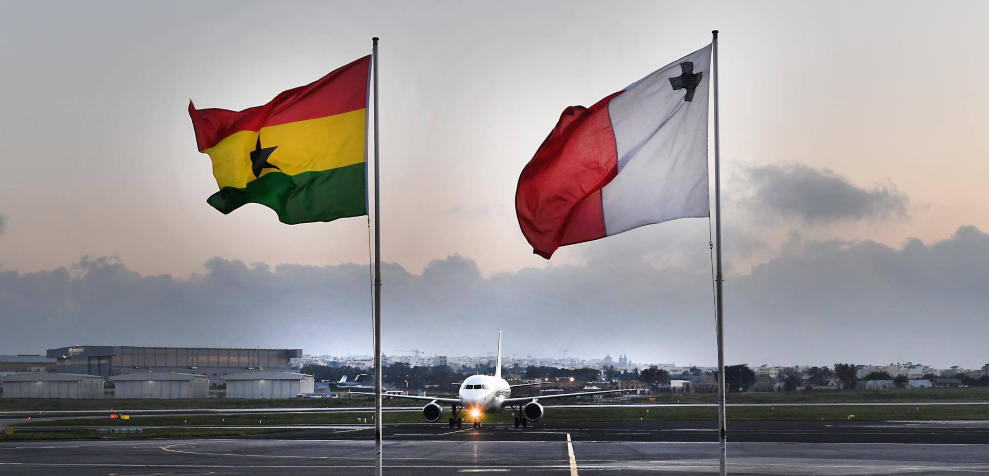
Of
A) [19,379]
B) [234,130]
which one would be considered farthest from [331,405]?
[234,130]

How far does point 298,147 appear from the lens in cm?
2114

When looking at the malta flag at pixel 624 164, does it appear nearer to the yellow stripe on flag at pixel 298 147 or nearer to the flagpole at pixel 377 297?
the flagpole at pixel 377 297

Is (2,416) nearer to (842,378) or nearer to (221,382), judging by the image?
(221,382)

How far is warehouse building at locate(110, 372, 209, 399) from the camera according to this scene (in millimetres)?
135375

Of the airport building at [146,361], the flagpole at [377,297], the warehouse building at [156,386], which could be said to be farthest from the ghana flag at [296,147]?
the airport building at [146,361]

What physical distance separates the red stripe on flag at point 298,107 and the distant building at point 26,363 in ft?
562

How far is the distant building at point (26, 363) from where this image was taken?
584 ft

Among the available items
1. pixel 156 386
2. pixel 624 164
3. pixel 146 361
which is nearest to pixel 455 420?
pixel 624 164

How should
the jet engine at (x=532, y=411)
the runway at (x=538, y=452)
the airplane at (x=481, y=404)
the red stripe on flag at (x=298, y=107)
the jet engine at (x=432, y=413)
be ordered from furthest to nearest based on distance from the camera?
the jet engine at (x=432, y=413) → the jet engine at (x=532, y=411) → the airplane at (x=481, y=404) → the runway at (x=538, y=452) → the red stripe on flag at (x=298, y=107)

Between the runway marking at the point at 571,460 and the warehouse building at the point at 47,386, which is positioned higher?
the runway marking at the point at 571,460

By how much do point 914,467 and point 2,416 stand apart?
86107mm

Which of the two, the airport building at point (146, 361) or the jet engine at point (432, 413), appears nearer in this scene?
the jet engine at point (432, 413)

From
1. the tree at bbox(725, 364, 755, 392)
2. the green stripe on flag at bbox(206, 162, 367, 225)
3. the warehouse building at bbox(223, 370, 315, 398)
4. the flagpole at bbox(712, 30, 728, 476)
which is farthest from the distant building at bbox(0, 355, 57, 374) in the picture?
the flagpole at bbox(712, 30, 728, 476)

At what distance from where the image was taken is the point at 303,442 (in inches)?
1969
